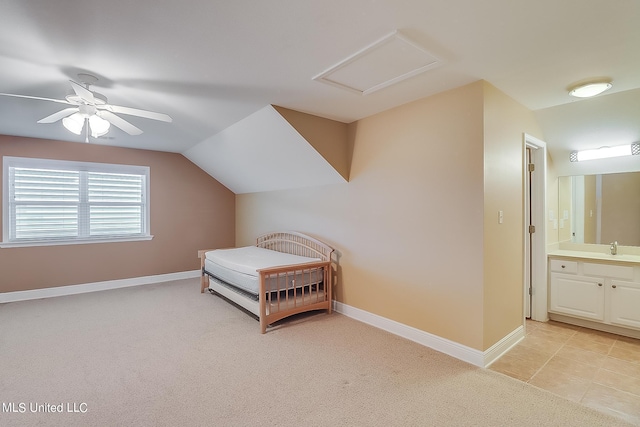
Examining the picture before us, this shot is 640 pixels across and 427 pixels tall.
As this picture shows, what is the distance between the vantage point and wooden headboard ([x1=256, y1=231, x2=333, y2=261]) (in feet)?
12.9

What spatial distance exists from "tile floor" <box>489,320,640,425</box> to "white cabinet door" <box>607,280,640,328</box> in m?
0.19

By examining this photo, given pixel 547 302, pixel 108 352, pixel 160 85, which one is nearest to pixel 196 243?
pixel 108 352

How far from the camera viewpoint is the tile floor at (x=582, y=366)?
2.05 m

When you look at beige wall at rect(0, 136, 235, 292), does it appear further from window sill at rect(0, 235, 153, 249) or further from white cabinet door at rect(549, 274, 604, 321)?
white cabinet door at rect(549, 274, 604, 321)

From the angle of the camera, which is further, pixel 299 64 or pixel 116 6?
pixel 299 64

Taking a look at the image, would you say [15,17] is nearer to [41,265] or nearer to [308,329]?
[308,329]

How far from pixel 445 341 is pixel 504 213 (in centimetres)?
123

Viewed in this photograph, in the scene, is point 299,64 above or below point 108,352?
above

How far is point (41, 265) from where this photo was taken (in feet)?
14.5

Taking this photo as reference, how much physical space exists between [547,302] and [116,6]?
15.0 feet

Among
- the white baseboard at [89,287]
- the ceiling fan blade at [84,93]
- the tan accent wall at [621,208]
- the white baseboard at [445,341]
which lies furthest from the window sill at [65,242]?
the tan accent wall at [621,208]

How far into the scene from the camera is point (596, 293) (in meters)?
3.11

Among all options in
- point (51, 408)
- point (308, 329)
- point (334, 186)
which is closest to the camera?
point (51, 408)

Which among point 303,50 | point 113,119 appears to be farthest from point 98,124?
point 303,50
